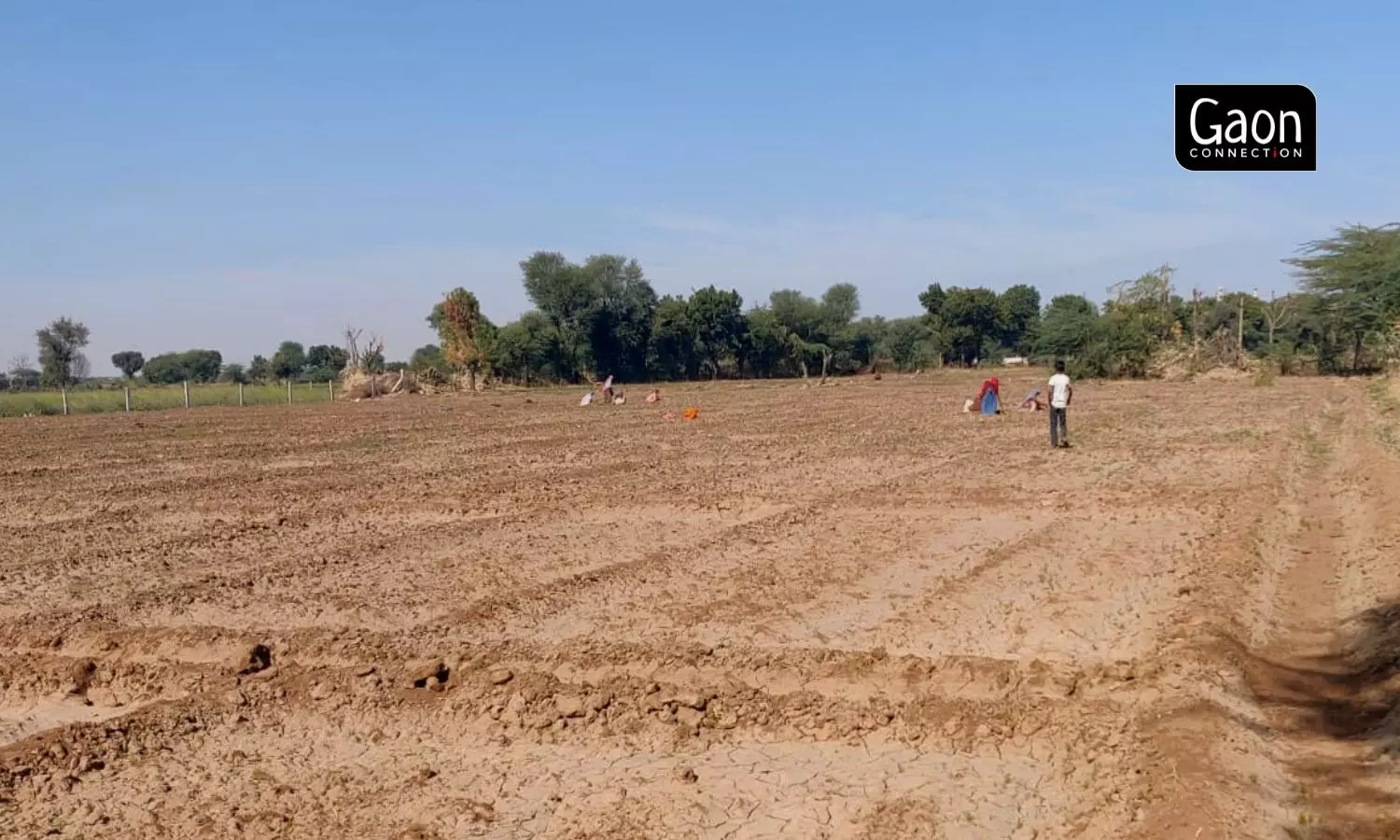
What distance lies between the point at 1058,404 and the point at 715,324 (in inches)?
2210

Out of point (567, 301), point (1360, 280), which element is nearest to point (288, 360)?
point (567, 301)

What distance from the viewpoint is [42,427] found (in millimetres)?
32875

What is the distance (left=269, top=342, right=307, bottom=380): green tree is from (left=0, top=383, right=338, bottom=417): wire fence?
24307 millimetres

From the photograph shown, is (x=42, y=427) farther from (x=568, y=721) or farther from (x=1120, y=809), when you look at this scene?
(x=1120, y=809)

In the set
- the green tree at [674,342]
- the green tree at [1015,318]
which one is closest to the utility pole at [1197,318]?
the green tree at [1015,318]

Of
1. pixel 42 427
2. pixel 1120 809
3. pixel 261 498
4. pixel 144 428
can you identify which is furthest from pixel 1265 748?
pixel 42 427

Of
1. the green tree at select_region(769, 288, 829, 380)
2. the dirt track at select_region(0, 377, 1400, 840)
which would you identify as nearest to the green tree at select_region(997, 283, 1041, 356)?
the green tree at select_region(769, 288, 829, 380)

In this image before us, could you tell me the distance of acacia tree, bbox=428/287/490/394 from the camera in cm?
6309

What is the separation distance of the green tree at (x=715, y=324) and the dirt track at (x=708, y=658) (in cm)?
5935

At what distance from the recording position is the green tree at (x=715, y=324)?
74.8 meters

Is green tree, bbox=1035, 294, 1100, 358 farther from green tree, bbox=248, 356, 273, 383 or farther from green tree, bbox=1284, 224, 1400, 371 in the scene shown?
green tree, bbox=248, 356, 273, 383

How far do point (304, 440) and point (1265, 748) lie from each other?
74.0ft

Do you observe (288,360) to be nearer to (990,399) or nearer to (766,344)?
(766,344)

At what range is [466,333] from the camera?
63.4 meters
